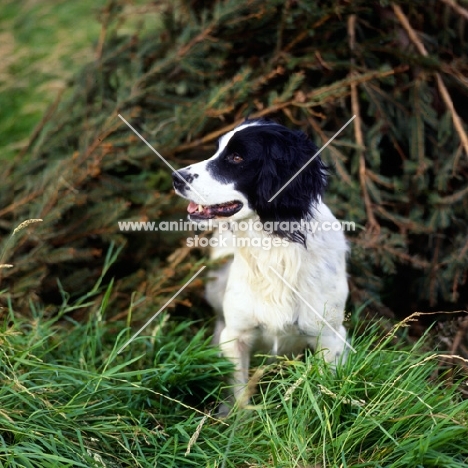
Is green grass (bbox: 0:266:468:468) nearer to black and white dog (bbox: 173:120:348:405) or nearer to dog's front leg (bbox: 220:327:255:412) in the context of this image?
dog's front leg (bbox: 220:327:255:412)

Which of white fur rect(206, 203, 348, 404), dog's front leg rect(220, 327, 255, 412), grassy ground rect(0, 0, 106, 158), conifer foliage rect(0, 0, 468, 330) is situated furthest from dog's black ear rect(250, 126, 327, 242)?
grassy ground rect(0, 0, 106, 158)

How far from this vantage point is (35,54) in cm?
582

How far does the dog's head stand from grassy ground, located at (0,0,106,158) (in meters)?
2.08

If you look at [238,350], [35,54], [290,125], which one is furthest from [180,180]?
[35,54]

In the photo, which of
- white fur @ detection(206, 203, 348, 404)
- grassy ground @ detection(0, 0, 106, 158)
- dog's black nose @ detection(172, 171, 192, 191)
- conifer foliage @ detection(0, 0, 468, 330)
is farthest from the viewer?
grassy ground @ detection(0, 0, 106, 158)

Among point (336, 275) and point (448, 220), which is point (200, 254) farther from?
point (448, 220)

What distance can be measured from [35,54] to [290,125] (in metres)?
2.95

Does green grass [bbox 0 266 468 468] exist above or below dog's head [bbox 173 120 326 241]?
below

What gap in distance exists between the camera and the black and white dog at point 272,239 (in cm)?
279

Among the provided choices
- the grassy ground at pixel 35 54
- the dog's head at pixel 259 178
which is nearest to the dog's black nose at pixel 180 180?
the dog's head at pixel 259 178

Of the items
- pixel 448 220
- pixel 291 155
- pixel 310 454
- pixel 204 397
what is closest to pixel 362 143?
pixel 448 220

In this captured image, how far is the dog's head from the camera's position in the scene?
2.78 meters

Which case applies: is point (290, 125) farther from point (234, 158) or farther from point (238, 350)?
point (238, 350)

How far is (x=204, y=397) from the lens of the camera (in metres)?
2.83
